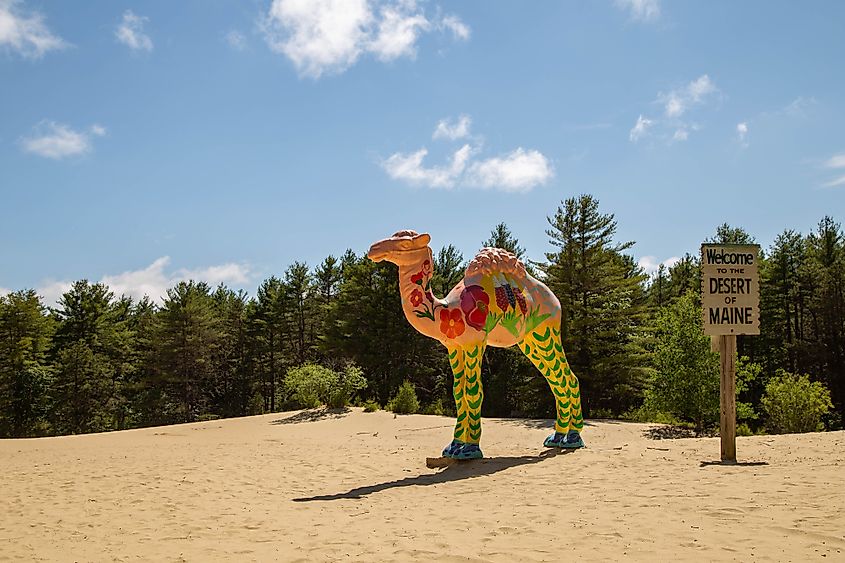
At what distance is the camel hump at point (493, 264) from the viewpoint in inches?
404

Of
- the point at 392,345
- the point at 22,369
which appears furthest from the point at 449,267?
the point at 22,369

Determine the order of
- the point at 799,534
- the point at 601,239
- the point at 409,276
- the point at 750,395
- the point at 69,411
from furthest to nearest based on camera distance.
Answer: the point at 69,411, the point at 750,395, the point at 601,239, the point at 409,276, the point at 799,534

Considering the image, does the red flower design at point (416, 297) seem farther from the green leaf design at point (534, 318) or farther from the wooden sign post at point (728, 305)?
the wooden sign post at point (728, 305)

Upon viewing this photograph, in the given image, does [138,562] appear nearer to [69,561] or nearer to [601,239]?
[69,561]

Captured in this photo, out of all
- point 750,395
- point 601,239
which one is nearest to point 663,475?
point 601,239

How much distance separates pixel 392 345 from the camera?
28.9m

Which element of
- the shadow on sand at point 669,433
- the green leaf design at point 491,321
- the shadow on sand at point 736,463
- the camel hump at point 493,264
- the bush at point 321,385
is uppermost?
the camel hump at point 493,264

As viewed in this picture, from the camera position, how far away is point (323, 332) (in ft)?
104

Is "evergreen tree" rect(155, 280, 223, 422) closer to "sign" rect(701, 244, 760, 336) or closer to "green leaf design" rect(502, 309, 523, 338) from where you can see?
"green leaf design" rect(502, 309, 523, 338)

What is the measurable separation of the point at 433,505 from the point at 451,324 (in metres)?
3.33

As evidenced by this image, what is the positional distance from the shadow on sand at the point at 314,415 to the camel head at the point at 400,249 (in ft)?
34.0

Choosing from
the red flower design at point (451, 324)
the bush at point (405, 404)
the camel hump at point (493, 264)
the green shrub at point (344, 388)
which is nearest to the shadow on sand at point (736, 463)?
the red flower design at point (451, 324)

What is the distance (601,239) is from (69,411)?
86.1ft

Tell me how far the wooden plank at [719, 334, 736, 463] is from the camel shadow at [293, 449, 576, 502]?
8.20 ft
